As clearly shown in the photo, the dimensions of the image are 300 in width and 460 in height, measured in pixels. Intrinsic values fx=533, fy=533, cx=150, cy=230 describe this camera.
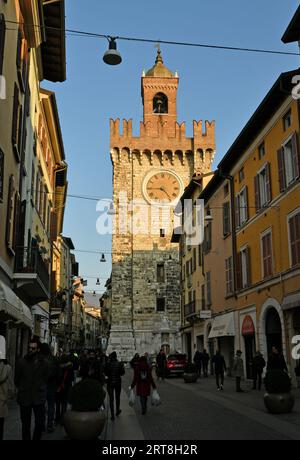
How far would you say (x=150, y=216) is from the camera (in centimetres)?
5638

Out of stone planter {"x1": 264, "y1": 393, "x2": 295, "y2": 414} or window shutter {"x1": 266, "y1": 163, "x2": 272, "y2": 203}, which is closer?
stone planter {"x1": 264, "y1": 393, "x2": 295, "y2": 414}

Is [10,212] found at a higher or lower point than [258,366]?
higher

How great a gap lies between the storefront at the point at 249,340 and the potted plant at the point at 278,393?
1195 centimetres

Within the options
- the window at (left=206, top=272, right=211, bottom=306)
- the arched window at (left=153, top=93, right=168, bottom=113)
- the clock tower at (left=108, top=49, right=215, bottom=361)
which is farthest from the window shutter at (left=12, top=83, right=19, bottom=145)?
the arched window at (left=153, top=93, right=168, bottom=113)

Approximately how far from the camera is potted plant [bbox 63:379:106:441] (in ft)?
28.4

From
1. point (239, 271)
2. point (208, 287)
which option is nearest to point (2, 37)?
point (239, 271)

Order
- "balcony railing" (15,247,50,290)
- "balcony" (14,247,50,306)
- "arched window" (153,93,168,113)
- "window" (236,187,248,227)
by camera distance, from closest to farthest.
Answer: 1. "balcony" (14,247,50,306)
2. "balcony railing" (15,247,50,290)
3. "window" (236,187,248,227)
4. "arched window" (153,93,168,113)

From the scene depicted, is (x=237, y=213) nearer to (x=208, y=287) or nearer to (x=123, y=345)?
(x=208, y=287)

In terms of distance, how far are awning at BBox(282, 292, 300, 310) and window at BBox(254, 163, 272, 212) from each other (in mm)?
4544

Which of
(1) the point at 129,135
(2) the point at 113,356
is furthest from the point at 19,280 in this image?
(1) the point at 129,135

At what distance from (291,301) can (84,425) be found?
12.6 metres

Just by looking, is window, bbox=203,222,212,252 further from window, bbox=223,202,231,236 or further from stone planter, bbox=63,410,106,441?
stone planter, bbox=63,410,106,441
